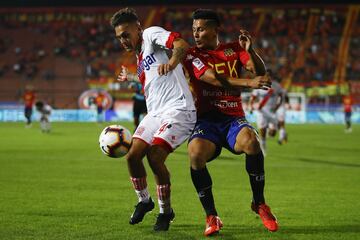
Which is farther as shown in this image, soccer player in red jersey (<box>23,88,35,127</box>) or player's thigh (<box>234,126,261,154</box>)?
soccer player in red jersey (<box>23,88,35,127</box>)

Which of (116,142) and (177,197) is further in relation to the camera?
(177,197)

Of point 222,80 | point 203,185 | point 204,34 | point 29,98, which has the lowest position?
point 203,185

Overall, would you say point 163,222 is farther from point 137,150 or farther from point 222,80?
point 222,80

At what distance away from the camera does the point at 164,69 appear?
6766 millimetres

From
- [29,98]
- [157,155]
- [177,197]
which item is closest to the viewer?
[157,155]

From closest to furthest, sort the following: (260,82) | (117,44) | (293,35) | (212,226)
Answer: (260,82), (212,226), (293,35), (117,44)

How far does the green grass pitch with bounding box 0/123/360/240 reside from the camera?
287 inches

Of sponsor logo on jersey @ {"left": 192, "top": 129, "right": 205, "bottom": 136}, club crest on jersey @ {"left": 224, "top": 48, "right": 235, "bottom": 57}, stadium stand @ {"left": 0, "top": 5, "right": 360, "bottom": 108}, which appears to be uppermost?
stadium stand @ {"left": 0, "top": 5, "right": 360, "bottom": 108}

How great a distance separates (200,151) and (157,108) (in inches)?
26.5

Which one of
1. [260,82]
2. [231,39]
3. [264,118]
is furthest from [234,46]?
[231,39]

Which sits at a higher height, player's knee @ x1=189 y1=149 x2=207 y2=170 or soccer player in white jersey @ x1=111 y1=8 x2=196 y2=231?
soccer player in white jersey @ x1=111 y1=8 x2=196 y2=231

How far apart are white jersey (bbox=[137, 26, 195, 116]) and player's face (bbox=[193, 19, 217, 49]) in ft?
1.23

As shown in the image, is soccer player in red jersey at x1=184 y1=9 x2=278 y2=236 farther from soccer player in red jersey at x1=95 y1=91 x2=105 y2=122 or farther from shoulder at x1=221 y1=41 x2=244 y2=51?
soccer player in red jersey at x1=95 y1=91 x2=105 y2=122

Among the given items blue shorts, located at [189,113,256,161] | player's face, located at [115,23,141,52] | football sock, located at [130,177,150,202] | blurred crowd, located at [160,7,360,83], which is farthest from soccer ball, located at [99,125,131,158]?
blurred crowd, located at [160,7,360,83]
